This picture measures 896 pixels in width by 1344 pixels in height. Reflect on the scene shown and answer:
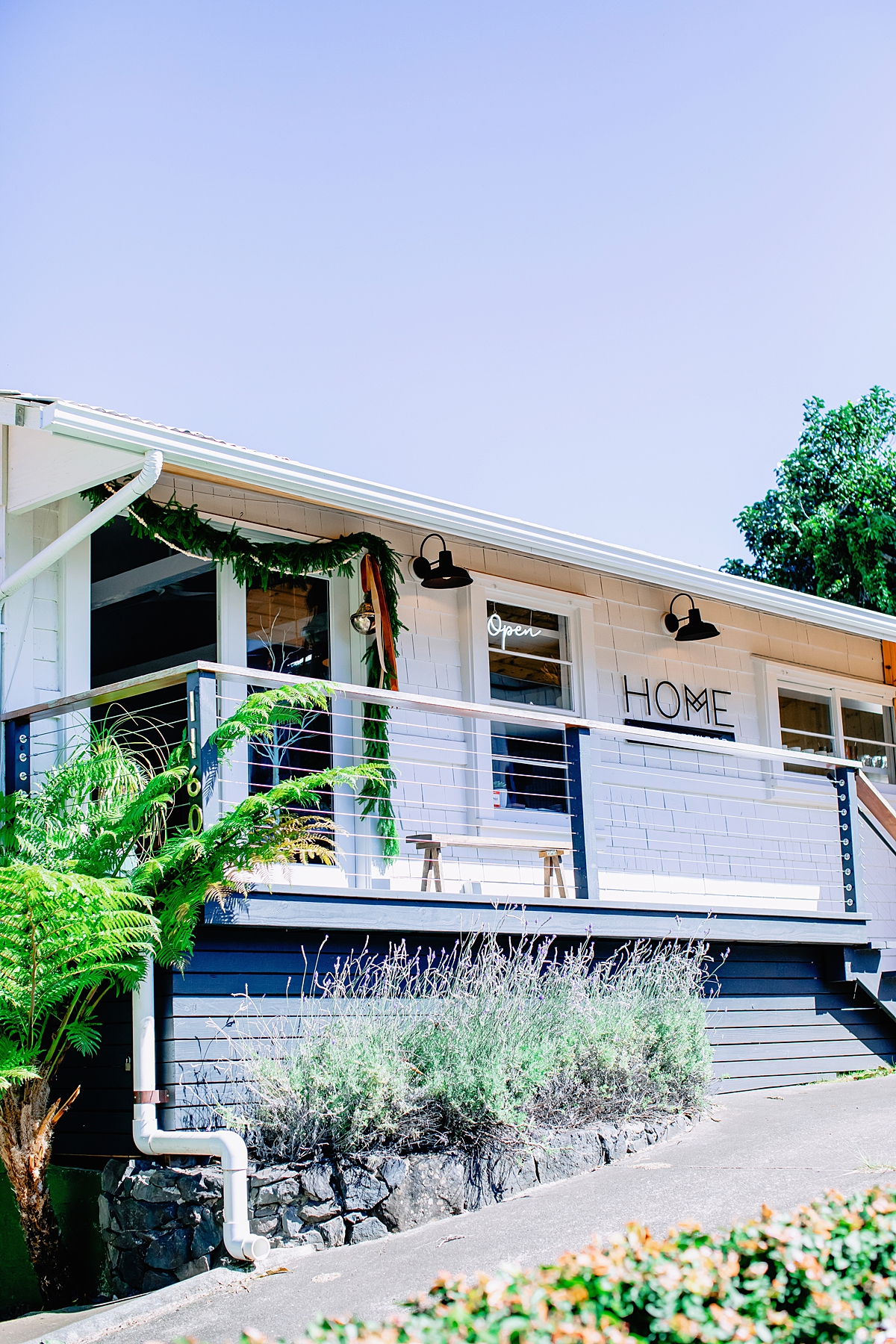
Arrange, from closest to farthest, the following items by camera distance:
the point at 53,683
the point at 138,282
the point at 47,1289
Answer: the point at 47,1289 < the point at 53,683 < the point at 138,282

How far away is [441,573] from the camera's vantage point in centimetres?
908

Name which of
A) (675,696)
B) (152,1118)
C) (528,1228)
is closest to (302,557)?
(152,1118)

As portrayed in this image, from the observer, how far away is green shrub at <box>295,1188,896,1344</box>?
275 cm

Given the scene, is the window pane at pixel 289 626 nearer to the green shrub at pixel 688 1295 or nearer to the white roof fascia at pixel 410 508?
the white roof fascia at pixel 410 508

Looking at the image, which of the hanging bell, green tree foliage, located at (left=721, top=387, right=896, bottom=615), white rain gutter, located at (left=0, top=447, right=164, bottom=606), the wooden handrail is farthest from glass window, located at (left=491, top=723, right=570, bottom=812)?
green tree foliage, located at (left=721, top=387, right=896, bottom=615)

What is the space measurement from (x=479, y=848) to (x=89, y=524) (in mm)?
3851

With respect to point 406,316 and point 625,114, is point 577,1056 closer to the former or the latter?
point 625,114

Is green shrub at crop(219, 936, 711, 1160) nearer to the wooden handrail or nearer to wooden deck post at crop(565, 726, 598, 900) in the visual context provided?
wooden deck post at crop(565, 726, 598, 900)

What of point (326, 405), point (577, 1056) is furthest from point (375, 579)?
point (326, 405)

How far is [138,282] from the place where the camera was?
22.8 m

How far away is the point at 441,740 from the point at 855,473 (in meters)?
14.3

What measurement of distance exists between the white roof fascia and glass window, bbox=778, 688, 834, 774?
162 centimetres

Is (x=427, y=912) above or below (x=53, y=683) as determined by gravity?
below

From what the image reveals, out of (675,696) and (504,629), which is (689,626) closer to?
(675,696)
